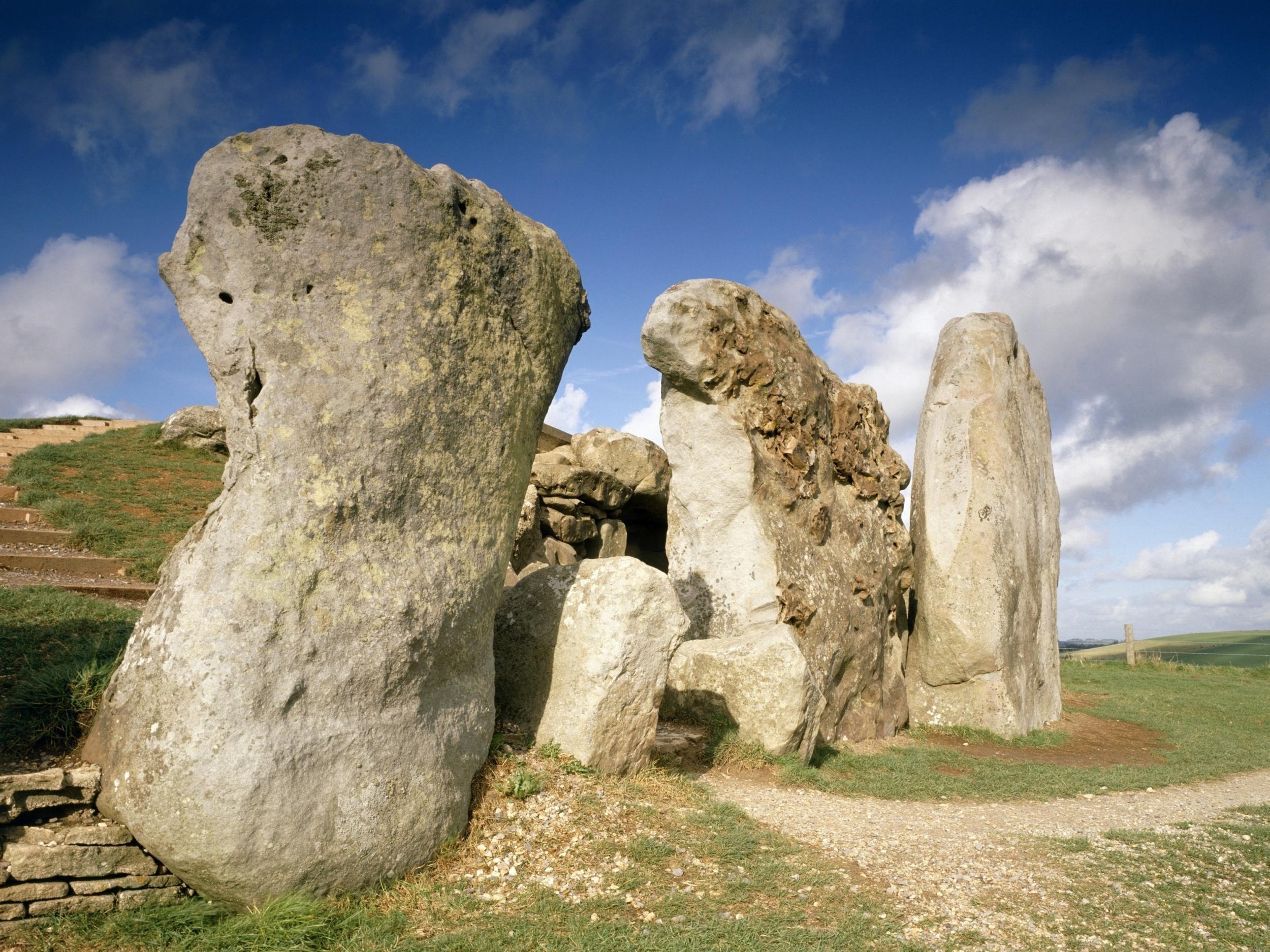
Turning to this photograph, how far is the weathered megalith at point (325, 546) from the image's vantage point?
157 inches

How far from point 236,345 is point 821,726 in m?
6.80

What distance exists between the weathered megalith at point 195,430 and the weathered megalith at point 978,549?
13339mm

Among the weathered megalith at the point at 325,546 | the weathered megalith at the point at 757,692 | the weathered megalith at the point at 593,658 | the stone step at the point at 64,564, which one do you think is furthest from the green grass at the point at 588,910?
the stone step at the point at 64,564

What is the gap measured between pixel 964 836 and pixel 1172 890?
128cm

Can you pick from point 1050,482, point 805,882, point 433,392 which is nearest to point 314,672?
point 433,392

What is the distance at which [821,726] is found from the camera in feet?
29.4

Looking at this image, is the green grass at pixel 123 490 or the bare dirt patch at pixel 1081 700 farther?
the bare dirt patch at pixel 1081 700

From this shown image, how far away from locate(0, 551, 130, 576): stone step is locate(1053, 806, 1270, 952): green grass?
9.97 meters

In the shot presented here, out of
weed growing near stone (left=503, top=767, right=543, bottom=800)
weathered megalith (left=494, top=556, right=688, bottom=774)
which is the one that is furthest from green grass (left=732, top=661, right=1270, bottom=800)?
weed growing near stone (left=503, top=767, right=543, bottom=800)

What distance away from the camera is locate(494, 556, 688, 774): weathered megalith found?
588 cm

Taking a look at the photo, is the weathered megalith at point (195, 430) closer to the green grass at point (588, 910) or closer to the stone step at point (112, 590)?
the stone step at point (112, 590)

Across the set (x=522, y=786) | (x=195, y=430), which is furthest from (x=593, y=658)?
(x=195, y=430)

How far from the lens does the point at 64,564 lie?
32.4 ft

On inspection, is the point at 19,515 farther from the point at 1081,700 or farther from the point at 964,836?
the point at 1081,700
